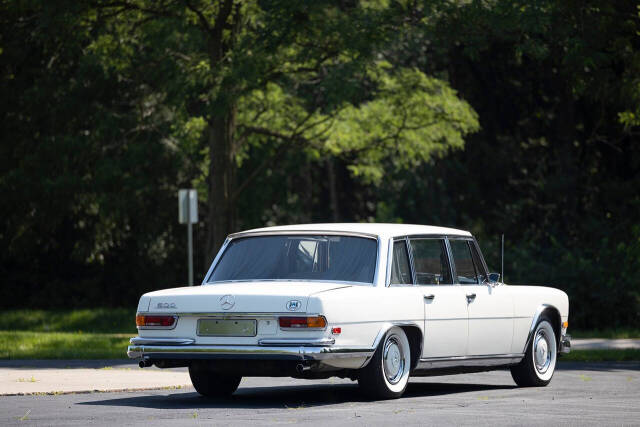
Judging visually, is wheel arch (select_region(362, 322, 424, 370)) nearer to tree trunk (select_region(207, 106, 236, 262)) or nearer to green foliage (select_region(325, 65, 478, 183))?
tree trunk (select_region(207, 106, 236, 262))

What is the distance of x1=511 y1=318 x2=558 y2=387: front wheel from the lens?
1371 centimetres

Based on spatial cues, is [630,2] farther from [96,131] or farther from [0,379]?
[0,379]

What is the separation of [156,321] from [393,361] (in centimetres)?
206

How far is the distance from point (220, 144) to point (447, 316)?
1535 centimetres

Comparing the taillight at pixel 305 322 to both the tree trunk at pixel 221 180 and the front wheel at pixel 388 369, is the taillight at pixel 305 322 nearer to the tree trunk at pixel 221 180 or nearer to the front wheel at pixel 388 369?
Result: the front wheel at pixel 388 369

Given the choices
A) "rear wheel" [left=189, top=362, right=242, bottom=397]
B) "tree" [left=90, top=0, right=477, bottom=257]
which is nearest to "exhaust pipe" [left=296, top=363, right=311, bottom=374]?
"rear wheel" [left=189, top=362, right=242, bottom=397]

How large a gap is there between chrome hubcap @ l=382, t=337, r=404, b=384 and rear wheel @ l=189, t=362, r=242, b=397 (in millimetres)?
1523

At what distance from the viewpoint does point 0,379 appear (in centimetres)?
1417

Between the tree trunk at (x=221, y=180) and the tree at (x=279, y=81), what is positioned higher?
the tree at (x=279, y=81)

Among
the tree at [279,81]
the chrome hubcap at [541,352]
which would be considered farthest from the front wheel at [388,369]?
the tree at [279,81]

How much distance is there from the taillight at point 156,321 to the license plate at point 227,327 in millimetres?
286

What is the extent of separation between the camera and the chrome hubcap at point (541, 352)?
1386 centimetres

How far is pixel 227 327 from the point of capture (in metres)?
11.1

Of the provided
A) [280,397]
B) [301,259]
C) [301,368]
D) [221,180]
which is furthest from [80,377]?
[221,180]
